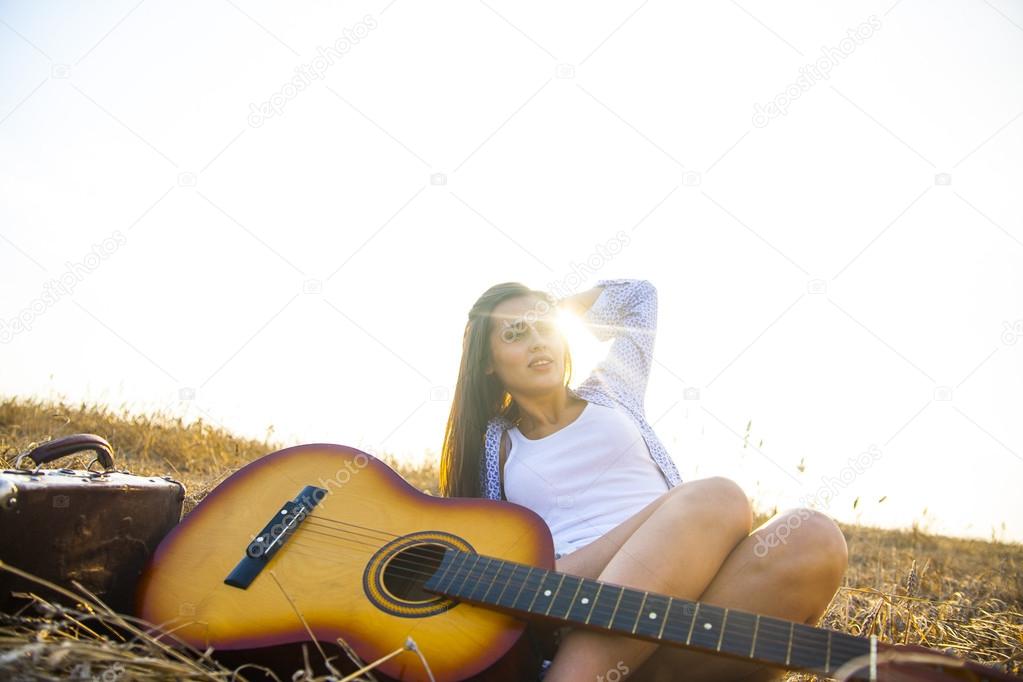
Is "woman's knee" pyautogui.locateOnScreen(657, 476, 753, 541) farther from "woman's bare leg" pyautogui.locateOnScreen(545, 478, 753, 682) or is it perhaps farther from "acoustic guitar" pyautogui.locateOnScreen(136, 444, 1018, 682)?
"acoustic guitar" pyautogui.locateOnScreen(136, 444, 1018, 682)

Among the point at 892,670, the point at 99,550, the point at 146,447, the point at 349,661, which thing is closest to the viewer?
the point at 892,670

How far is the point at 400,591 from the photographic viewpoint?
1.87m

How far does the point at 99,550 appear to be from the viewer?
197 cm

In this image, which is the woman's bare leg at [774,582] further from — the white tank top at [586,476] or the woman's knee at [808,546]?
the white tank top at [586,476]

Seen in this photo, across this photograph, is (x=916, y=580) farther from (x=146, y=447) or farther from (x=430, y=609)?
(x=146, y=447)

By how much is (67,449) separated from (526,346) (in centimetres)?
178

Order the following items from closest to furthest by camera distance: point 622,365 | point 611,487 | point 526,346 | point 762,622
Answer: point 762,622 < point 611,487 < point 526,346 < point 622,365

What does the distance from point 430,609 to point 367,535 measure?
43 centimetres

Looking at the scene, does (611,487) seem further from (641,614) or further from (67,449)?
(67,449)

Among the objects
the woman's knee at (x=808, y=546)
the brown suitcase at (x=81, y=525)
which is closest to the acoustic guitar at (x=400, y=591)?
the brown suitcase at (x=81, y=525)

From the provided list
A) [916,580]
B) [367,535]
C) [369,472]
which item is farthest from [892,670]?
[916,580]

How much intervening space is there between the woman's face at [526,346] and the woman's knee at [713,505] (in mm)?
1173

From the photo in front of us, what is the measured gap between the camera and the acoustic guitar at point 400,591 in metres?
1.39

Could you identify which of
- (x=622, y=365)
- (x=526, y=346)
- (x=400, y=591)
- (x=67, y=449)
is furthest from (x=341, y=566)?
(x=622, y=365)
